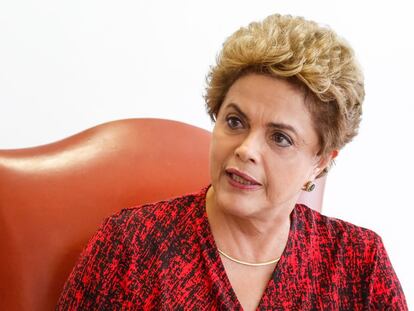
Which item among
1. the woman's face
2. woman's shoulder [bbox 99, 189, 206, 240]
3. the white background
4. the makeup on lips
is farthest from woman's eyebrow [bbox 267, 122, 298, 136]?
the white background

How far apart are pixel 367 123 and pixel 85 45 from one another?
105 cm

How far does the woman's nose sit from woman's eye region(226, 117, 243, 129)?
0.04m

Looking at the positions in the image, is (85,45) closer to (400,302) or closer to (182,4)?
(182,4)

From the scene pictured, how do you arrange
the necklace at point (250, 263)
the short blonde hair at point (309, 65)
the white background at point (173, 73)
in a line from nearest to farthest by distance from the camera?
the short blonde hair at point (309, 65) < the necklace at point (250, 263) < the white background at point (173, 73)

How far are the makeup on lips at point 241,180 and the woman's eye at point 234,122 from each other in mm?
92

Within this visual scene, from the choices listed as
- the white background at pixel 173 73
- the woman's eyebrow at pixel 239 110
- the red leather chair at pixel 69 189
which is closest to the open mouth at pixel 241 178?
the woman's eyebrow at pixel 239 110

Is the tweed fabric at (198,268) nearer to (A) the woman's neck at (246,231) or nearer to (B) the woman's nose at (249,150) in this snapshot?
(A) the woman's neck at (246,231)

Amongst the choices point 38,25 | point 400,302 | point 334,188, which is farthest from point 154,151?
point 334,188

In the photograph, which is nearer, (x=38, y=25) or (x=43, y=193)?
(x=43, y=193)

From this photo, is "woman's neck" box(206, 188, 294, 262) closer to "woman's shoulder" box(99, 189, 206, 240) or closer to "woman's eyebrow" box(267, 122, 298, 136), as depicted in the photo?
"woman's shoulder" box(99, 189, 206, 240)

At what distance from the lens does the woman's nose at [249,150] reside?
109 centimetres

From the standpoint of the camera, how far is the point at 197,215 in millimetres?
1231

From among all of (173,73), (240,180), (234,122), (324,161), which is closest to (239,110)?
(234,122)

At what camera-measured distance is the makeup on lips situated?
1.11 m
